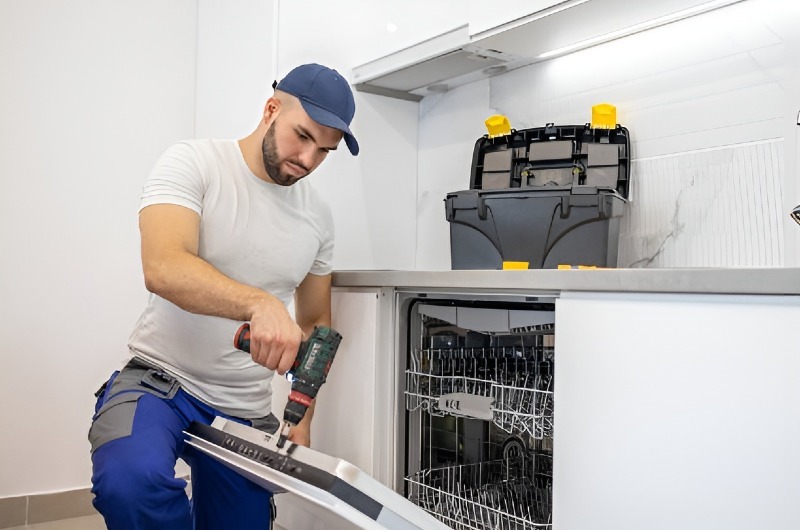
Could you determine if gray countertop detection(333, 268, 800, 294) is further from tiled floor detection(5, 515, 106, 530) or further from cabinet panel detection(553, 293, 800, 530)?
tiled floor detection(5, 515, 106, 530)

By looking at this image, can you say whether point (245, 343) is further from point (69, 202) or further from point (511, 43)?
point (69, 202)

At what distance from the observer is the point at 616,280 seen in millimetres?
1478

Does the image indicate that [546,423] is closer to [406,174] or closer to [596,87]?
[596,87]

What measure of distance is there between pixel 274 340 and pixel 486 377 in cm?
84

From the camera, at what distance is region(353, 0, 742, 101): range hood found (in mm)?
1972

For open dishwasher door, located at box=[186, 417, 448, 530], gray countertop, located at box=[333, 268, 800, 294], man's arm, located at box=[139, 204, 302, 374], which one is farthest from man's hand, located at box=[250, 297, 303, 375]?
gray countertop, located at box=[333, 268, 800, 294]

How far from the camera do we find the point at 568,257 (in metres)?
1.99

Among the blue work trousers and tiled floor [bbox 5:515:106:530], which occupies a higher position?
the blue work trousers

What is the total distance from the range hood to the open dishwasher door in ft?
4.28

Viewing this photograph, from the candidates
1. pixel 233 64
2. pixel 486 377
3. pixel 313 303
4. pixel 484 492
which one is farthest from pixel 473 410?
pixel 233 64

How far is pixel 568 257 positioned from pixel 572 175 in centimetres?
30

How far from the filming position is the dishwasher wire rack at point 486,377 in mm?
1856

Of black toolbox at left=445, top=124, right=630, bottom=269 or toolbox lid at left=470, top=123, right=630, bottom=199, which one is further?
toolbox lid at left=470, top=123, right=630, bottom=199

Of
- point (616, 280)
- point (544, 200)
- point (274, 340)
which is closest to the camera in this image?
point (274, 340)
